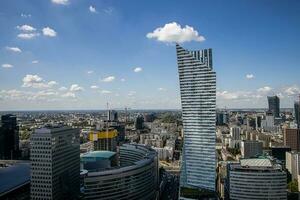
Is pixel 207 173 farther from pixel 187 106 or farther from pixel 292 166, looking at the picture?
pixel 292 166

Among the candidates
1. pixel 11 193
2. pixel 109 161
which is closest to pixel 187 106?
pixel 109 161

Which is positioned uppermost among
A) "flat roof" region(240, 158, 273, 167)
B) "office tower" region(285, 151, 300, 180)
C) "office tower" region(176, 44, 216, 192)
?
"office tower" region(176, 44, 216, 192)

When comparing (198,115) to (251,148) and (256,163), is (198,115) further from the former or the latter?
(251,148)

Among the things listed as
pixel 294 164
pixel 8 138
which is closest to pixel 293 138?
pixel 294 164

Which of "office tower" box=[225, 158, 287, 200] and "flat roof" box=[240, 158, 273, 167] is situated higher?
"flat roof" box=[240, 158, 273, 167]

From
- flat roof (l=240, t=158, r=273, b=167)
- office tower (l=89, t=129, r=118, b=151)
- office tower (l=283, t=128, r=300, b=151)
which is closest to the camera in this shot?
flat roof (l=240, t=158, r=273, b=167)

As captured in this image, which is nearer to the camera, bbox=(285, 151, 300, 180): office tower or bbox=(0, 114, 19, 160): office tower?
bbox=(285, 151, 300, 180): office tower

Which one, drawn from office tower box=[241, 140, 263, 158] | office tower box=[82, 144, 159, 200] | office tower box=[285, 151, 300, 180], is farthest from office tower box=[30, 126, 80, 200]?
office tower box=[241, 140, 263, 158]

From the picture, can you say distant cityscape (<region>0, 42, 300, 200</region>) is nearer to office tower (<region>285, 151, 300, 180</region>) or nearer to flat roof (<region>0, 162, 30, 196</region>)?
flat roof (<region>0, 162, 30, 196</region>)
